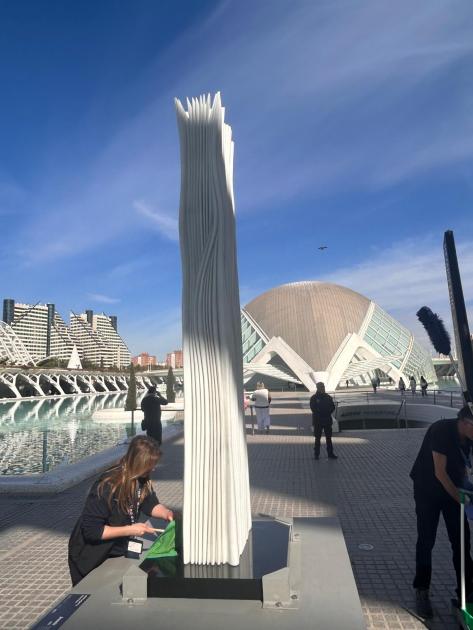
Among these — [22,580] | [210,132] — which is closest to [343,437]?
[22,580]

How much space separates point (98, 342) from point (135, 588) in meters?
133

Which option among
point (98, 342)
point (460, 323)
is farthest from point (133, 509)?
point (98, 342)

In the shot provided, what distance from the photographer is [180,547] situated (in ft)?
9.63

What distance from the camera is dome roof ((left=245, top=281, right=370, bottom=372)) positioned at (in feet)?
148

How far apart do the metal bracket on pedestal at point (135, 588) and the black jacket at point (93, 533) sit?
232 mm

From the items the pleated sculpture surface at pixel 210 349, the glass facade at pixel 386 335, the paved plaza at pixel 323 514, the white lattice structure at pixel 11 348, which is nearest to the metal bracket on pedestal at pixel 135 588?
the pleated sculpture surface at pixel 210 349

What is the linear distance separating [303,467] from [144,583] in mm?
6029

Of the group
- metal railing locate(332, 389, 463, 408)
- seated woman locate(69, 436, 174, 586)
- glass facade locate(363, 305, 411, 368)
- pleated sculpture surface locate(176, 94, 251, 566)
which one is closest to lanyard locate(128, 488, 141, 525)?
seated woman locate(69, 436, 174, 586)

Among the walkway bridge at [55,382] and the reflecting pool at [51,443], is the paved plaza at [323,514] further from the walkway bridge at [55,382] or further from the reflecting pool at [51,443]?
the walkway bridge at [55,382]

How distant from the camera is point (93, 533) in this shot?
7.97 ft

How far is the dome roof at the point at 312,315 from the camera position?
148ft

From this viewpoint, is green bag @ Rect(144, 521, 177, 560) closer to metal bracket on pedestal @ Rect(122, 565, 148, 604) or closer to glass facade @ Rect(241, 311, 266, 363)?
metal bracket on pedestal @ Rect(122, 565, 148, 604)

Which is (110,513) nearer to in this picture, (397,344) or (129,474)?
(129,474)

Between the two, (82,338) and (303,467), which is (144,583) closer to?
(303,467)
